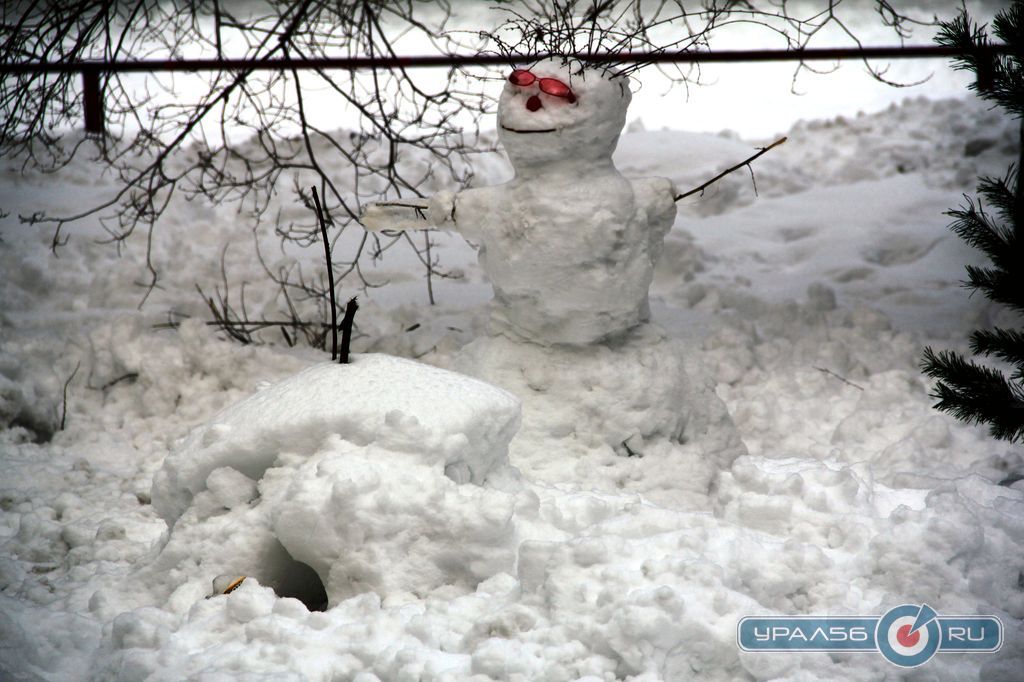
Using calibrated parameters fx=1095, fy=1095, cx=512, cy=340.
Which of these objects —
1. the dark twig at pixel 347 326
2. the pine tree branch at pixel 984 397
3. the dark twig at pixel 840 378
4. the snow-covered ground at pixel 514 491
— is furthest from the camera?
the dark twig at pixel 840 378

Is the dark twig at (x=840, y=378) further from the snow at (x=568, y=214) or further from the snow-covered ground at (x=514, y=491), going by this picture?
the snow at (x=568, y=214)

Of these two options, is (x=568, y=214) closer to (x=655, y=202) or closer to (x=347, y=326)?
(x=655, y=202)

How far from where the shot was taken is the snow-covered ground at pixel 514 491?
2006mm

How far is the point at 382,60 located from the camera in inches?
153

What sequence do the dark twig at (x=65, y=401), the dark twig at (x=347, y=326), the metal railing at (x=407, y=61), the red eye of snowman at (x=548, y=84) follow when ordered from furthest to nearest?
1. the dark twig at (x=65, y=401)
2. the metal railing at (x=407, y=61)
3. the red eye of snowman at (x=548, y=84)
4. the dark twig at (x=347, y=326)

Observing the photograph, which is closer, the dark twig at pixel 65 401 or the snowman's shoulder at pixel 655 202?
the snowman's shoulder at pixel 655 202

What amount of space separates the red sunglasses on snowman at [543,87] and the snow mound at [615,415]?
28.5 inches

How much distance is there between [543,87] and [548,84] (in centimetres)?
2

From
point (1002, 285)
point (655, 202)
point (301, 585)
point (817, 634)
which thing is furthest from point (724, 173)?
point (301, 585)

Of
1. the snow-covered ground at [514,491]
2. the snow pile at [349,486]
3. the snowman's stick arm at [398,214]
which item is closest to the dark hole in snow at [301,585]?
the snow pile at [349,486]

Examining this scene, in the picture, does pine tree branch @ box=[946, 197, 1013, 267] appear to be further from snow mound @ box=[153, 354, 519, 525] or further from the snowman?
snow mound @ box=[153, 354, 519, 525]

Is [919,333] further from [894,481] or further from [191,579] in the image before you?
[191,579]

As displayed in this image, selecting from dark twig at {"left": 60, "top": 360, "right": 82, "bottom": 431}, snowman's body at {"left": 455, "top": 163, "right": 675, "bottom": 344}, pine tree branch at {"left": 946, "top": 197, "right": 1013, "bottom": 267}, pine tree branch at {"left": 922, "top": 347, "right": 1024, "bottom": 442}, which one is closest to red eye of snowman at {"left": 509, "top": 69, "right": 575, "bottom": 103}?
snowman's body at {"left": 455, "top": 163, "right": 675, "bottom": 344}

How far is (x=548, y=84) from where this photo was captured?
304 cm
